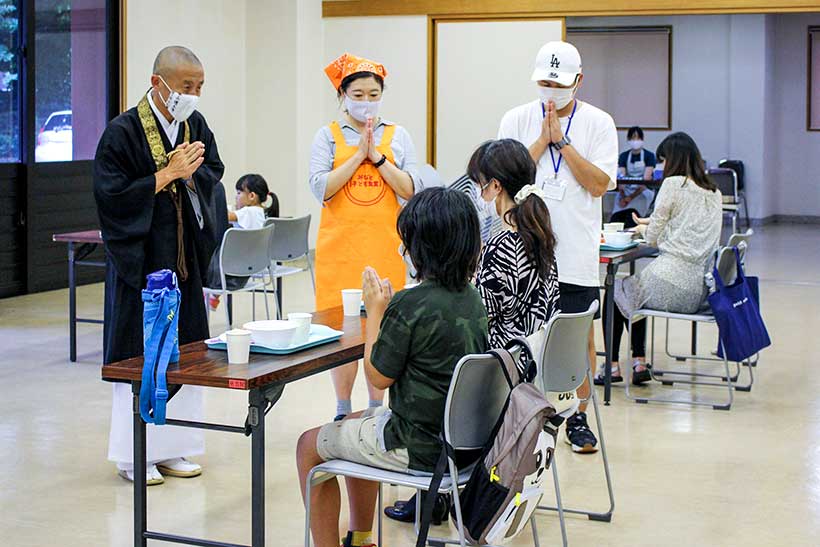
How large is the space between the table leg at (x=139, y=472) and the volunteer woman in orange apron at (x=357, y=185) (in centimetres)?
125

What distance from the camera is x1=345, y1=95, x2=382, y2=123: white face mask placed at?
13.0 ft

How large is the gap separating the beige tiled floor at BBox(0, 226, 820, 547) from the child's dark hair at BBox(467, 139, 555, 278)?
33.9 inches

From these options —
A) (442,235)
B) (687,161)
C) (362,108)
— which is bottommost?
(442,235)

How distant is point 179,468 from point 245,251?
7.04 feet

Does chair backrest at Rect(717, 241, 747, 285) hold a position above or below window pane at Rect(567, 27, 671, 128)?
below

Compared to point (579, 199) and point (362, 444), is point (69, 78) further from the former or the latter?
point (362, 444)

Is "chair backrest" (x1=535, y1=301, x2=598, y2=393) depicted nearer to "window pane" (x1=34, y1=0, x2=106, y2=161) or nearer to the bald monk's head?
the bald monk's head

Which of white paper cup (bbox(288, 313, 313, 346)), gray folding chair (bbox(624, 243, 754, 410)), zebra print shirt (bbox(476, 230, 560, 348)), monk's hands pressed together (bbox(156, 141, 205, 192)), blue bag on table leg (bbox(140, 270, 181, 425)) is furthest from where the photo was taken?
gray folding chair (bbox(624, 243, 754, 410))

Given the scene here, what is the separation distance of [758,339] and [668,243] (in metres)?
0.61

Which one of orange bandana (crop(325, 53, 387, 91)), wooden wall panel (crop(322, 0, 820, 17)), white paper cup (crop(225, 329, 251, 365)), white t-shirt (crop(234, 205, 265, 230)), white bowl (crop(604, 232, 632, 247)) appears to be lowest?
white paper cup (crop(225, 329, 251, 365))

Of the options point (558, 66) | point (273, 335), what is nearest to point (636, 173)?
point (558, 66)

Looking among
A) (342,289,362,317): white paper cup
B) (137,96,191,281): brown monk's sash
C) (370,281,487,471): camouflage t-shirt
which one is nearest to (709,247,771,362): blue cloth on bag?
(342,289,362,317): white paper cup

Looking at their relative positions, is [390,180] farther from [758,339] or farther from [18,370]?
[18,370]

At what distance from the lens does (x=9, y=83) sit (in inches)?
318
